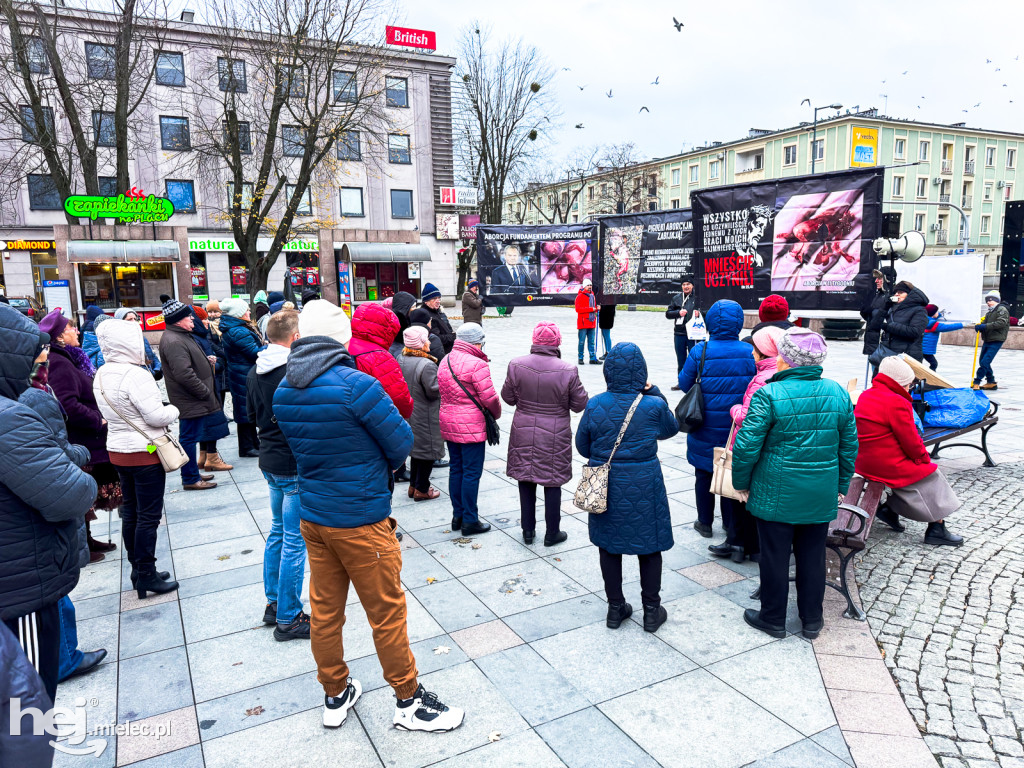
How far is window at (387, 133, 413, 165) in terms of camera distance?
124 feet

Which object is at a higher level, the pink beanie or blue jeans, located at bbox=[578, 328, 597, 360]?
the pink beanie

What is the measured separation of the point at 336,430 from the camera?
9.97 ft

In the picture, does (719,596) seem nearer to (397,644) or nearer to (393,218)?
(397,644)

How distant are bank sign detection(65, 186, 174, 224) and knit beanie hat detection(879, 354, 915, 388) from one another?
23104 mm

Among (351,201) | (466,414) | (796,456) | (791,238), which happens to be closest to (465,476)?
(466,414)

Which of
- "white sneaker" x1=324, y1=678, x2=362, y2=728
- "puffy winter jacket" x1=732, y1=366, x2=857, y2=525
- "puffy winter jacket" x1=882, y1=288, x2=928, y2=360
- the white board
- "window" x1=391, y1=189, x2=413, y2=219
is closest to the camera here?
"white sneaker" x1=324, y1=678, x2=362, y2=728

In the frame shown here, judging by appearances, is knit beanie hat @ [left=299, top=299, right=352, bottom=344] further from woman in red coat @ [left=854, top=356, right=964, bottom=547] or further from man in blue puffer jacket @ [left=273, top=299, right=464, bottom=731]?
woman in red coat @ [left=854, top=356, right=964, bottom=547]

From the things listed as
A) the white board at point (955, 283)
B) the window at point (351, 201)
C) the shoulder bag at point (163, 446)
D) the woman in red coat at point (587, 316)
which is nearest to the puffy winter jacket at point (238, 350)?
the shoulder bag at point (163, 446)

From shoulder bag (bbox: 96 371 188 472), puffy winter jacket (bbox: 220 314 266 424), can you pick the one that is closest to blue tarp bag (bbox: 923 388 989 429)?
shoulder bag (bbox: 96 371 188 472)

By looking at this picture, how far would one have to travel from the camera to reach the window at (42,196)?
100 ft

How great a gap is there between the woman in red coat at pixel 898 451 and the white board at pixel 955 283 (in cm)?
596

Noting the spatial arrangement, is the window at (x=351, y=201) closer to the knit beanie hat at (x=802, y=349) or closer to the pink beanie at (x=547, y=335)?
the pink beanie at (x=547, y=335)

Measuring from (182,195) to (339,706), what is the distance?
3587 cm

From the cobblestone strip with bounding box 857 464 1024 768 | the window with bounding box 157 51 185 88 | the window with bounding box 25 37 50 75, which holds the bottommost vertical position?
the cobblestone strip with bounding box 857 464 1024 768
